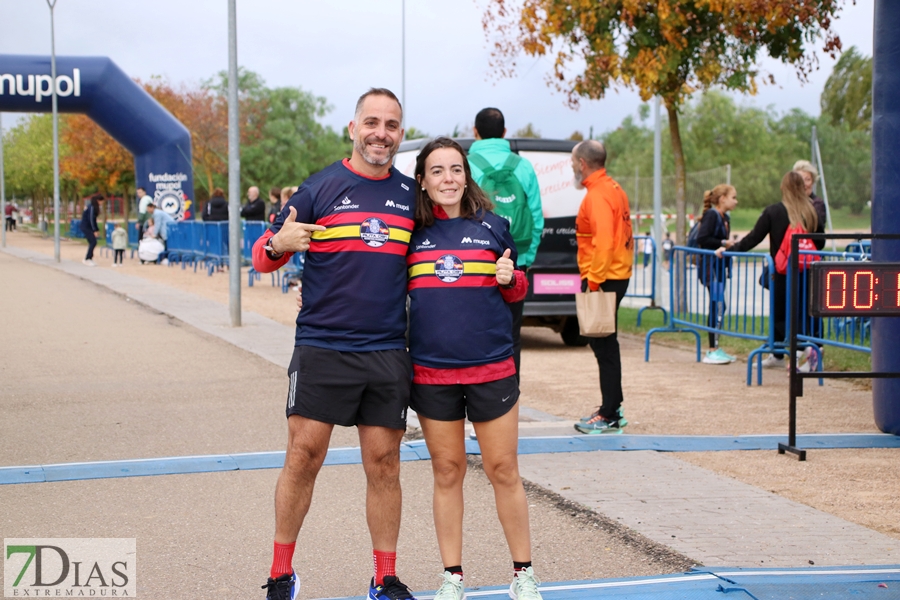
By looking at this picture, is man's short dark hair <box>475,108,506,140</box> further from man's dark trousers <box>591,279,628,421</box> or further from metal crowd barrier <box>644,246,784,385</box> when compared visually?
metal crowd barrier <box>644,246,784,385</box>

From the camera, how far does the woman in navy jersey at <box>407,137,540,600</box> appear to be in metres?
3.90

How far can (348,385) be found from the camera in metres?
3.86

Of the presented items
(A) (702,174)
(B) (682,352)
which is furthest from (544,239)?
(A) (702,174)

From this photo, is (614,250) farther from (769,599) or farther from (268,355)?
(268,355)

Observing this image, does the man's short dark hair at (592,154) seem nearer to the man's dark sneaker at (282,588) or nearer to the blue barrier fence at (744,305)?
the blue barrier fence at (744,305)

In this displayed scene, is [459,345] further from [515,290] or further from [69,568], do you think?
[69,568]

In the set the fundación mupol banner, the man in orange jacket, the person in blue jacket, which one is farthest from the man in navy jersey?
the person in blue jacket

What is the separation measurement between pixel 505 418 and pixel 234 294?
10.1m

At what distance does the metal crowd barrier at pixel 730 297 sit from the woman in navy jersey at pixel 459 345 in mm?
5941

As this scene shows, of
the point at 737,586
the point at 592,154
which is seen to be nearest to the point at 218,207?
the point at 592,154

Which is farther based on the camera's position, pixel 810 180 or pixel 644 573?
Result: pixel 810 180

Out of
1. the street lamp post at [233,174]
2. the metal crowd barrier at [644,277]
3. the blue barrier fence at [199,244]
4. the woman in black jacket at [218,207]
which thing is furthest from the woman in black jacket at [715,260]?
the woman in black jacket at [218,207]

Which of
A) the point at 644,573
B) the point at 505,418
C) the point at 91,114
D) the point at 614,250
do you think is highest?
the point at 91,114

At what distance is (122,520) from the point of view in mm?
5148
